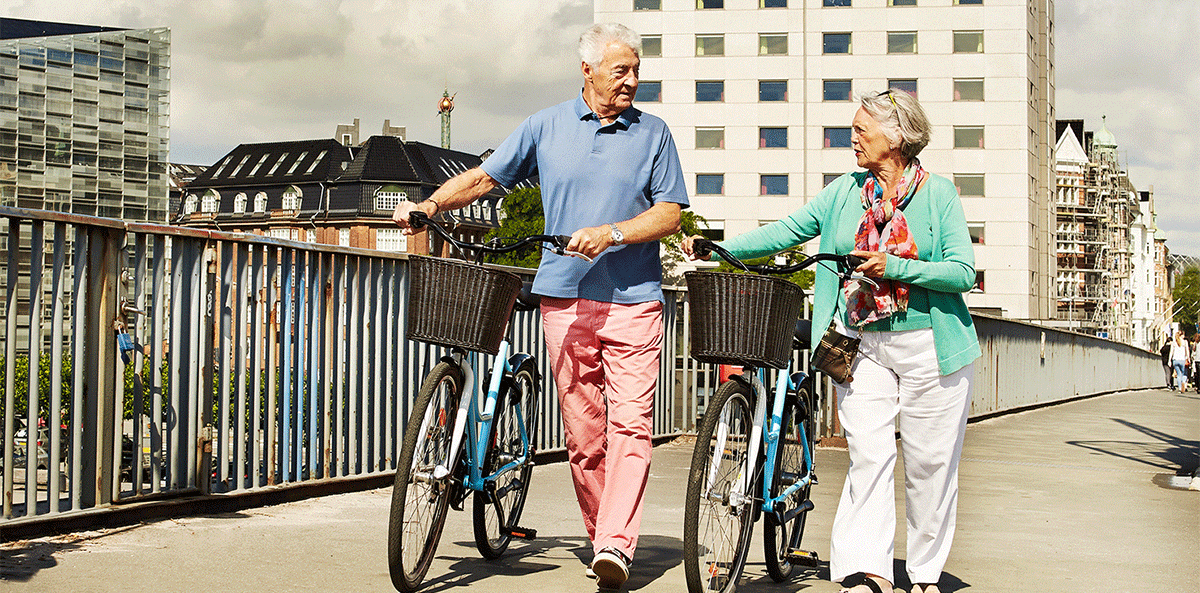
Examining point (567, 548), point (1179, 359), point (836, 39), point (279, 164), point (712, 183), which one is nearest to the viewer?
point (567, 548)

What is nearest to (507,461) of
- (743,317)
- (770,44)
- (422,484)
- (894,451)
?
(422,484)

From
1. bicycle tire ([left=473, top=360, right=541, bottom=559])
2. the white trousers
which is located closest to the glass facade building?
bicycle tire ([left=473, top=360, right=541, bottom=559])

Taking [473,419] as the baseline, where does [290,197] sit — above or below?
above

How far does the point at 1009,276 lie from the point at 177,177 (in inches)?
4648

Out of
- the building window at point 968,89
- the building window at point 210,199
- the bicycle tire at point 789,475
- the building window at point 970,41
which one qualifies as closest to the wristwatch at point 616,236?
the bicycle tire at point 789,475

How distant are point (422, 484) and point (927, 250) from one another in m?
2.01

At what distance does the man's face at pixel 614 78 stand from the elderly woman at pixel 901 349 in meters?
0.63

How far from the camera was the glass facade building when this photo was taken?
112m

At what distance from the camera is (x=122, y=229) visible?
596cm

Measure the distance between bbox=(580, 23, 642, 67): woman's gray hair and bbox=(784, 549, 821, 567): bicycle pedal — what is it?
7.01 ft

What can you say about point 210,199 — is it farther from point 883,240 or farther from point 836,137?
point 883,240

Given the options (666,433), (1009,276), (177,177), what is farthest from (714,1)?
(177,177)

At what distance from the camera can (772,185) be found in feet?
249

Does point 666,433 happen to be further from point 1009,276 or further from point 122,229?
point 1009,276
